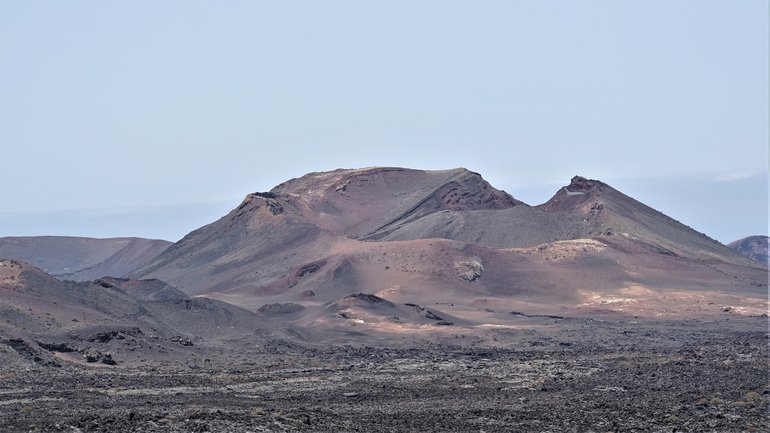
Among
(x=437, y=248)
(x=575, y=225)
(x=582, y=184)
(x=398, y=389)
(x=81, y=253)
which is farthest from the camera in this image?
(x=81, y=253)

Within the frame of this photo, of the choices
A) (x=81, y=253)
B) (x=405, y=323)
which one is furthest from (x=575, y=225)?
(x=81, y=253)

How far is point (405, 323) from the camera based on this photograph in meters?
72.2

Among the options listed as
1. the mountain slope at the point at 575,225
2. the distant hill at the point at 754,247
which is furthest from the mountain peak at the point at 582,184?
the distant hill at the point at 754,247

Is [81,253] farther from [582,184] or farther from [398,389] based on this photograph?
[398,389]

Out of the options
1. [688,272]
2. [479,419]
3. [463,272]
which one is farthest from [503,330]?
[479,419]

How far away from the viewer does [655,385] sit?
3838cm

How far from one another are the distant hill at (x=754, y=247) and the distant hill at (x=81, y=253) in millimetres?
75097

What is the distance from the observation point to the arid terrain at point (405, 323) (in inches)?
1262

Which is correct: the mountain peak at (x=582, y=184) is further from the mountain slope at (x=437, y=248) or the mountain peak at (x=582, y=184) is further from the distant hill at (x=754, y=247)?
the distant hill at (x=754, y=247)

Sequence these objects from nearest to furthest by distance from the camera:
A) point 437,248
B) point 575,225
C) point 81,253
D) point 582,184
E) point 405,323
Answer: point 405,323
point 437,248
point 575,225
point 582,184
point 81,253

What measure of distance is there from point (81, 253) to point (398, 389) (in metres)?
134

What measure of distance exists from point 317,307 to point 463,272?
1755cm

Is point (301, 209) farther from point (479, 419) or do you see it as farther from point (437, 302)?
point (479, 419)

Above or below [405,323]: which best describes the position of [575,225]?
above
